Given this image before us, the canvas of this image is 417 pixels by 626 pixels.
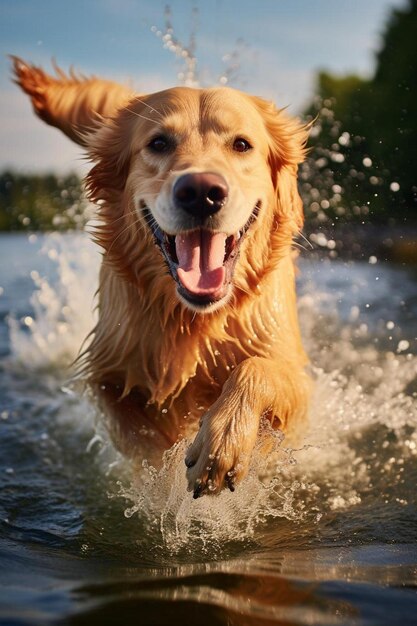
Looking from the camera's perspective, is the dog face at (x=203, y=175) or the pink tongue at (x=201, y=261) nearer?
the dog face at (x=203, y=175)

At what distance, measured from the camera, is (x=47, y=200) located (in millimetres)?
7328

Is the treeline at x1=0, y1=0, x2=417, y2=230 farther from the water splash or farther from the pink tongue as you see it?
the pink tongue

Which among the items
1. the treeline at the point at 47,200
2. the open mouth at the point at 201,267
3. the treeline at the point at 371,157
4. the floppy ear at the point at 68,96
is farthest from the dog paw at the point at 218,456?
the treeline at the point at 371,157

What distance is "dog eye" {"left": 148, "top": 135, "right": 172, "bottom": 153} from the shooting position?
319 cm

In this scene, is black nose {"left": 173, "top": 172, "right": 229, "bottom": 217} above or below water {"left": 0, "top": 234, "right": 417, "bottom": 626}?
above

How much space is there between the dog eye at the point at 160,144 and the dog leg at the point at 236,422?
0.87m

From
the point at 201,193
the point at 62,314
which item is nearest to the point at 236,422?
the point at 201,193

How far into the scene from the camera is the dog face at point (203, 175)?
2943 mm

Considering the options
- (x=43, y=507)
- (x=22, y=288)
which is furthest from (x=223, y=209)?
(x=22, y=288)

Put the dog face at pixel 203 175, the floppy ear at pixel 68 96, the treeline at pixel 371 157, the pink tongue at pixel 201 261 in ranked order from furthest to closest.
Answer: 1. the treeline at pixel 371 157
2. the floppy ear at pixel 68 96
3. the pink tongue at pixel 201 261
4. the dog face at pixel 203 175

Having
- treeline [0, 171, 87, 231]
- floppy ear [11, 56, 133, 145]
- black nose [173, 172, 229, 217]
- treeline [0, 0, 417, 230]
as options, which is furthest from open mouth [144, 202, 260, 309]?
treeline [0, 0, 417, 230]

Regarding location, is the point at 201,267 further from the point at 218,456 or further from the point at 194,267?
the point at 218,456

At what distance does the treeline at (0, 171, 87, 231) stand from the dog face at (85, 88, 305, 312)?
2.16 meters

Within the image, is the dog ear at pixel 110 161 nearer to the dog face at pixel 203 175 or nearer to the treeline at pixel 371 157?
the dog face at pixel 203 175
